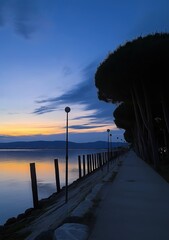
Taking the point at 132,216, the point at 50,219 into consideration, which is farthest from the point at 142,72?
the point at 132,216

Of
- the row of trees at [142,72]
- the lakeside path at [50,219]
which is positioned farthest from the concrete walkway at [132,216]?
the row of trees at [142,72]

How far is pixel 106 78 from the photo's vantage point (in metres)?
22.2

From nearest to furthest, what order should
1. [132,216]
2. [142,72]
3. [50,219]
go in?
[132,216] → [50,219] → [142,72]

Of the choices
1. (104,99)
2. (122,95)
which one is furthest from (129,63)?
(104,99)

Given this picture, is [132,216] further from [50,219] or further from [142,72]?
[142,72]

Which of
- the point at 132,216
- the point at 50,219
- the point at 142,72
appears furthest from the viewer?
the point at 142,72

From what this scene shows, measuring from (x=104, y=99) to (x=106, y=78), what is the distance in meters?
6.51

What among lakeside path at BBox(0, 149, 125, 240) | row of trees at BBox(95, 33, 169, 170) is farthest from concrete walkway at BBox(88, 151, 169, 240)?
row of trees at BBox(95, 33, 169, 170)

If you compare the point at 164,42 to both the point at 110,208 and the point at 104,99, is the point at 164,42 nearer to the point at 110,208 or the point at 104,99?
the point at 104,99

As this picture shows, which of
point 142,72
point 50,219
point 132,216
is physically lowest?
point 50,219

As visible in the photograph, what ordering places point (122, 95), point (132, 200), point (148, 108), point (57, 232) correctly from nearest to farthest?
point (57, 232)
point (132, 200)
point (148, 108)
point (122, 95)

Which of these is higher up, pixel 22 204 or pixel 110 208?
pixel 110 208

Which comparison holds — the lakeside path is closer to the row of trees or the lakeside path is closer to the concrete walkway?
the concrete walkway

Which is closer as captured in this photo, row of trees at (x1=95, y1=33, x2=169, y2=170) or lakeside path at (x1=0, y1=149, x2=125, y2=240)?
lakeside path at (x1=0, y1=149, x2=125, y2=240)
